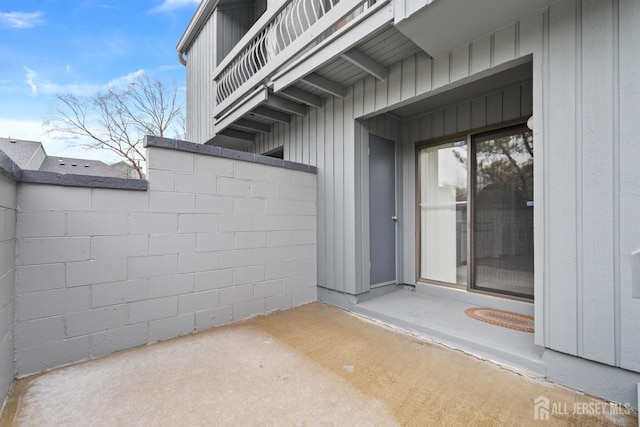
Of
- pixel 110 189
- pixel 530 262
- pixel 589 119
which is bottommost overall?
pixel 530 262

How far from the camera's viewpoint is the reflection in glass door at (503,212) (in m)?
3.04

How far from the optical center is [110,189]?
7.38ft

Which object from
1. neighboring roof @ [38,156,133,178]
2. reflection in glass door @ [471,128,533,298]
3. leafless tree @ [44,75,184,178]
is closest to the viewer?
reflection in glass door @ [471,128,533,298]

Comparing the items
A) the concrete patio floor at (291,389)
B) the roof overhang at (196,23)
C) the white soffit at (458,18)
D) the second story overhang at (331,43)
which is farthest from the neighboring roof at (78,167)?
the white soffit at (458,18)

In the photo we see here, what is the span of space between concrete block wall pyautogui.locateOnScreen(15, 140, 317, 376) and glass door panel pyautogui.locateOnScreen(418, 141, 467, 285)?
5.98 ft

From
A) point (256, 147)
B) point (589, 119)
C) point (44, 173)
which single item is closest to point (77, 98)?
point (256, 147)

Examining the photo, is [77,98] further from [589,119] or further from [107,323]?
[589,119]

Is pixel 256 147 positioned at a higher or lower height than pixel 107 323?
higher

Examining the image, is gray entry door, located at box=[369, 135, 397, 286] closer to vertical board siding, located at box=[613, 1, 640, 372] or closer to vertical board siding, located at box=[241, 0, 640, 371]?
vertical board siding, located at box=[241, 0, 640, 371]

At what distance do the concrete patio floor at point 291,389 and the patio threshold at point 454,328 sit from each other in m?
0.12

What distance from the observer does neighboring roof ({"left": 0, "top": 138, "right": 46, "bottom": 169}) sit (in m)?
4.12

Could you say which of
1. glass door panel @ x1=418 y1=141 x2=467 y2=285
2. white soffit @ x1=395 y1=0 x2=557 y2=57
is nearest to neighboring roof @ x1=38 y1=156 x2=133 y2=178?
white soffit @ x1=395 y1=0 x2=557 y2=57

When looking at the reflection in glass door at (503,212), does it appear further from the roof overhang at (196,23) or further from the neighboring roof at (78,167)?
the roof overhang at (196,23)

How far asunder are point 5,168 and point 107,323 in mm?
1357
